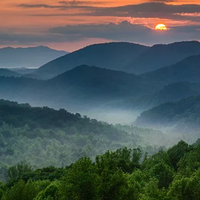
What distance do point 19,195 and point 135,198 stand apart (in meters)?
Result: 21.1

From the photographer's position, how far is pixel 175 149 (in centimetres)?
11706

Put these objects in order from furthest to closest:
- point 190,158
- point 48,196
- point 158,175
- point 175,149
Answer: point 175,149 → point 190,158 → point 158,175 → point 48,196

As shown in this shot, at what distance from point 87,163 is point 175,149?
73.5m

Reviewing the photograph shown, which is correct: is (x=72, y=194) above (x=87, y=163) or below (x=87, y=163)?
below

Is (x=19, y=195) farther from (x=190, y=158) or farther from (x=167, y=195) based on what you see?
(x=190, y=158)

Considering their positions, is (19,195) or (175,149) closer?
(19,195)

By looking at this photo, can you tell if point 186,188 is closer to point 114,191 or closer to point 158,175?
point 114,191

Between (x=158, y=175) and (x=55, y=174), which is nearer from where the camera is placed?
(x=158, y=175)

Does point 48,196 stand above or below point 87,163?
below

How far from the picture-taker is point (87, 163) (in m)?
47.6

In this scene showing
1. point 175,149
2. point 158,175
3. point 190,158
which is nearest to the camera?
point 158,175

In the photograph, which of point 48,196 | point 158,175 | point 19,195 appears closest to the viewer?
point 48,196

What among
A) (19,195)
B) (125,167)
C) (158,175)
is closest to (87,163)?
(19,195)

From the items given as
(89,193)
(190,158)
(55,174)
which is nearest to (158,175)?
(190,158)
